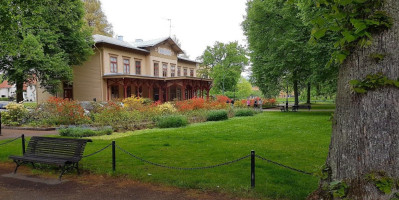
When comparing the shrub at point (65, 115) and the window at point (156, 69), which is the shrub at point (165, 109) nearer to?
the shrub at point (65, 115)

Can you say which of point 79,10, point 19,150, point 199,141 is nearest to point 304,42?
point 199,141

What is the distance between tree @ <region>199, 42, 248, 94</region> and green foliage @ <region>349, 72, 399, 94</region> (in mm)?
48531

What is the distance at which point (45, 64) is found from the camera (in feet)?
83.8

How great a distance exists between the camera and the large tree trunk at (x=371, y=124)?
3.74 meters

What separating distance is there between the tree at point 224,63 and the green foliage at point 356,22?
48315 mm

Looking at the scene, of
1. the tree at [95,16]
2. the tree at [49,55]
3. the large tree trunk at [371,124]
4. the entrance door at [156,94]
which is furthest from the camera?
the tree at [95,16]

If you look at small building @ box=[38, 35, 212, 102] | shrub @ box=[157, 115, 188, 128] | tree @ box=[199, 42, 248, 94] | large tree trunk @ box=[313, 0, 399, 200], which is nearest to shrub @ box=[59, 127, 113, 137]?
shrub @ box=[157, 115, 188, 128]

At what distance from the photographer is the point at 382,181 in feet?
12.1

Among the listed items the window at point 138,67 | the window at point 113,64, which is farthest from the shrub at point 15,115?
the window at point 138,67

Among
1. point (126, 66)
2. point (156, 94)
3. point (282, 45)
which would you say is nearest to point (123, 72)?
point (126, 66)

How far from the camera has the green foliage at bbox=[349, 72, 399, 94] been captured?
145 inches

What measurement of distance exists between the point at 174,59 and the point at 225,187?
3447 centimetres

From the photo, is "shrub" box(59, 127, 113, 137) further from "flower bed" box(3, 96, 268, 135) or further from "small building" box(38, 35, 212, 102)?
"small building" box(38, 35, 212, 102)

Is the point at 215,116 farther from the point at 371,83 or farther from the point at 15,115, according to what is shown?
the point at 371,83
